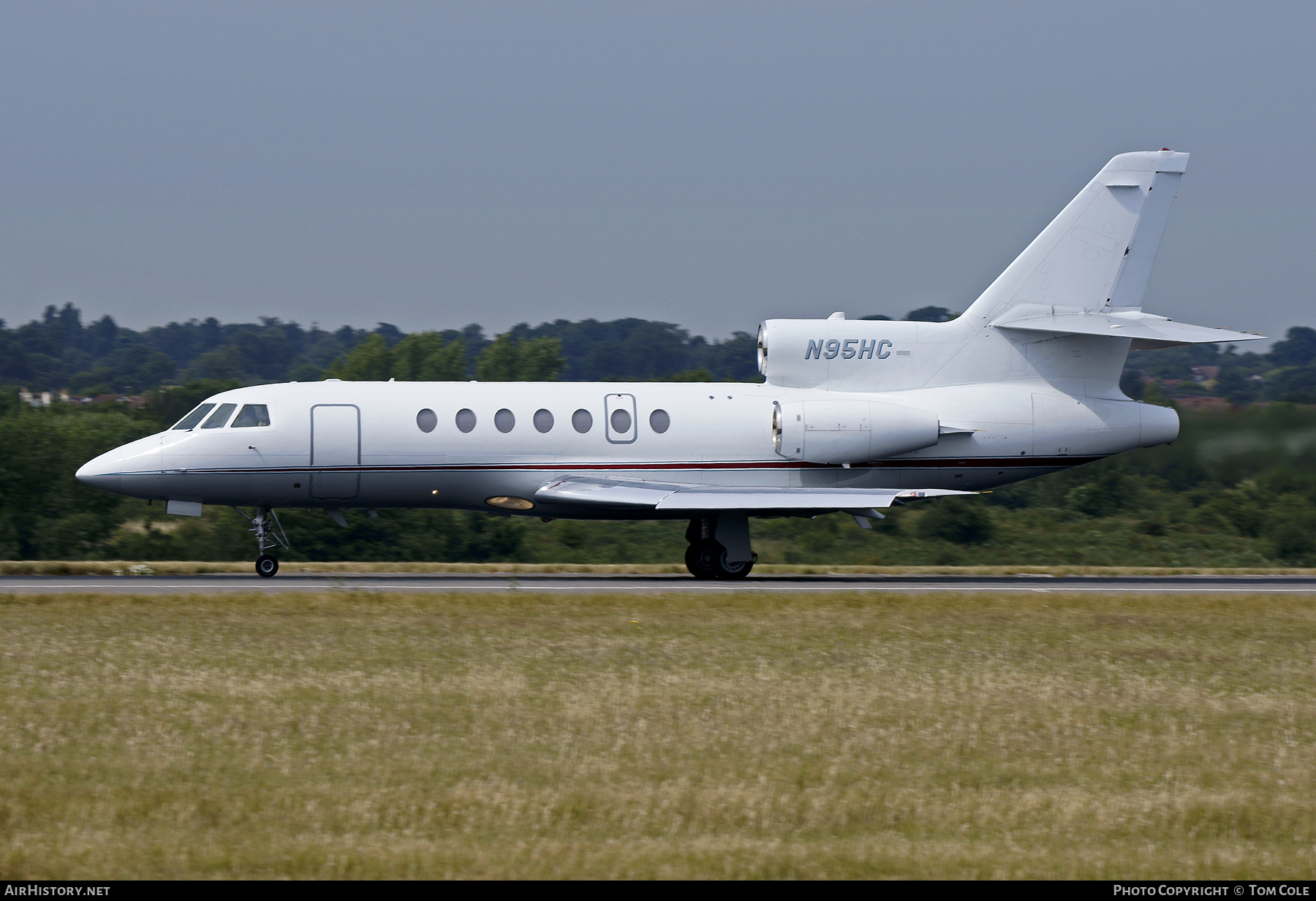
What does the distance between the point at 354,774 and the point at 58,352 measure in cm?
16358

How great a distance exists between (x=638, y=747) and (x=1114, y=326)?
1862 cm

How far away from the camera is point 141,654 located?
51.3ft

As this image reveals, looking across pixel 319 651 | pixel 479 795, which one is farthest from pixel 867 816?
pixel 319 651

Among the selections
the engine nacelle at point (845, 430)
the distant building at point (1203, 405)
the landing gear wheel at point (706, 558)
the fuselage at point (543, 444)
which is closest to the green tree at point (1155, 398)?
the distant building at point (1203, 405)

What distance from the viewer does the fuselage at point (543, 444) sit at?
25219 mm

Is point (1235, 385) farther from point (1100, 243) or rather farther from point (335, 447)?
point (335, 447)

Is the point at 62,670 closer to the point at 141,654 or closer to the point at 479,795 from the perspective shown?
the point at 141,654

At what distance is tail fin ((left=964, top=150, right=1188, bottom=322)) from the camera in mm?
28078

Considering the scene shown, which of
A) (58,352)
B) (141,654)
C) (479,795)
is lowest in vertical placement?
(58,352)

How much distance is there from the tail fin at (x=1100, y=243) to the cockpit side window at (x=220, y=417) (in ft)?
47.3

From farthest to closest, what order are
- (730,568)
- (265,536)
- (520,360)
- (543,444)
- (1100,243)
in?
1. (520,360)
2. (1100,243)
3. (730,568)
4. (543,444)
5. (265,536)

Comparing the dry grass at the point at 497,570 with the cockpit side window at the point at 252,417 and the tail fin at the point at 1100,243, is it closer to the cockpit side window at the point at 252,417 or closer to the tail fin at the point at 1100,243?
the cockpit side window at the point at 252,417

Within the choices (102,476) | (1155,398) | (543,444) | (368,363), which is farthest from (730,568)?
(368,363)

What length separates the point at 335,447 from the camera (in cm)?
2533
